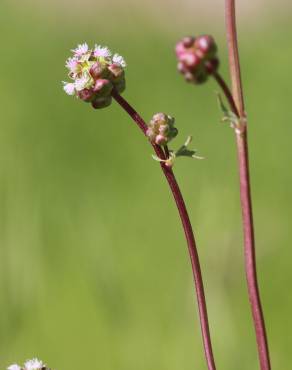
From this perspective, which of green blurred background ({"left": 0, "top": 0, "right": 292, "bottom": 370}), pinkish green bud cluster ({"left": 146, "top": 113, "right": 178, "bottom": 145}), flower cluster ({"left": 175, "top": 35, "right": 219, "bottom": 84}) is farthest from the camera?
green blurred background ({"left": 0, "top": 0, "right": 292, "bottom": 370})

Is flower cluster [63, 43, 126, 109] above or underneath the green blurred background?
underneath

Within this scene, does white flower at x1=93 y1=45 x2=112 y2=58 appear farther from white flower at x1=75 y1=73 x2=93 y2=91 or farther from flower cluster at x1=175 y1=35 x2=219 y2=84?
flower cluster at x1=175 y1=35 x2=219 y2=84

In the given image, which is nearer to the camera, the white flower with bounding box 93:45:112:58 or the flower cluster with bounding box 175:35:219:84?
the flower cluster with bounding box 175:35:219:84

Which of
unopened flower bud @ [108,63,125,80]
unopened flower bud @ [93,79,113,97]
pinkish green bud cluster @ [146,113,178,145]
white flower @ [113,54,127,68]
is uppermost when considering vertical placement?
white flower @ [113,54,127,68]

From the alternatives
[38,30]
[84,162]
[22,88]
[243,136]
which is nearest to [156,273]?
[84,162]

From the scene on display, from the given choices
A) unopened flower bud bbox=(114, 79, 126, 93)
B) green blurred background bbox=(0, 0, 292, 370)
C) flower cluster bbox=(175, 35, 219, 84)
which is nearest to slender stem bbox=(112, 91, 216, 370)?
Result: unopened flower bud bbox=(114, 79, 126, 93)

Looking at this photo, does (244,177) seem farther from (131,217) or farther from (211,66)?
(131,217)

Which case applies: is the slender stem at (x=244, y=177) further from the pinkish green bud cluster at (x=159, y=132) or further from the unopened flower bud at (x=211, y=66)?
the pinkish green bud cluster at (x=159, y=132)
